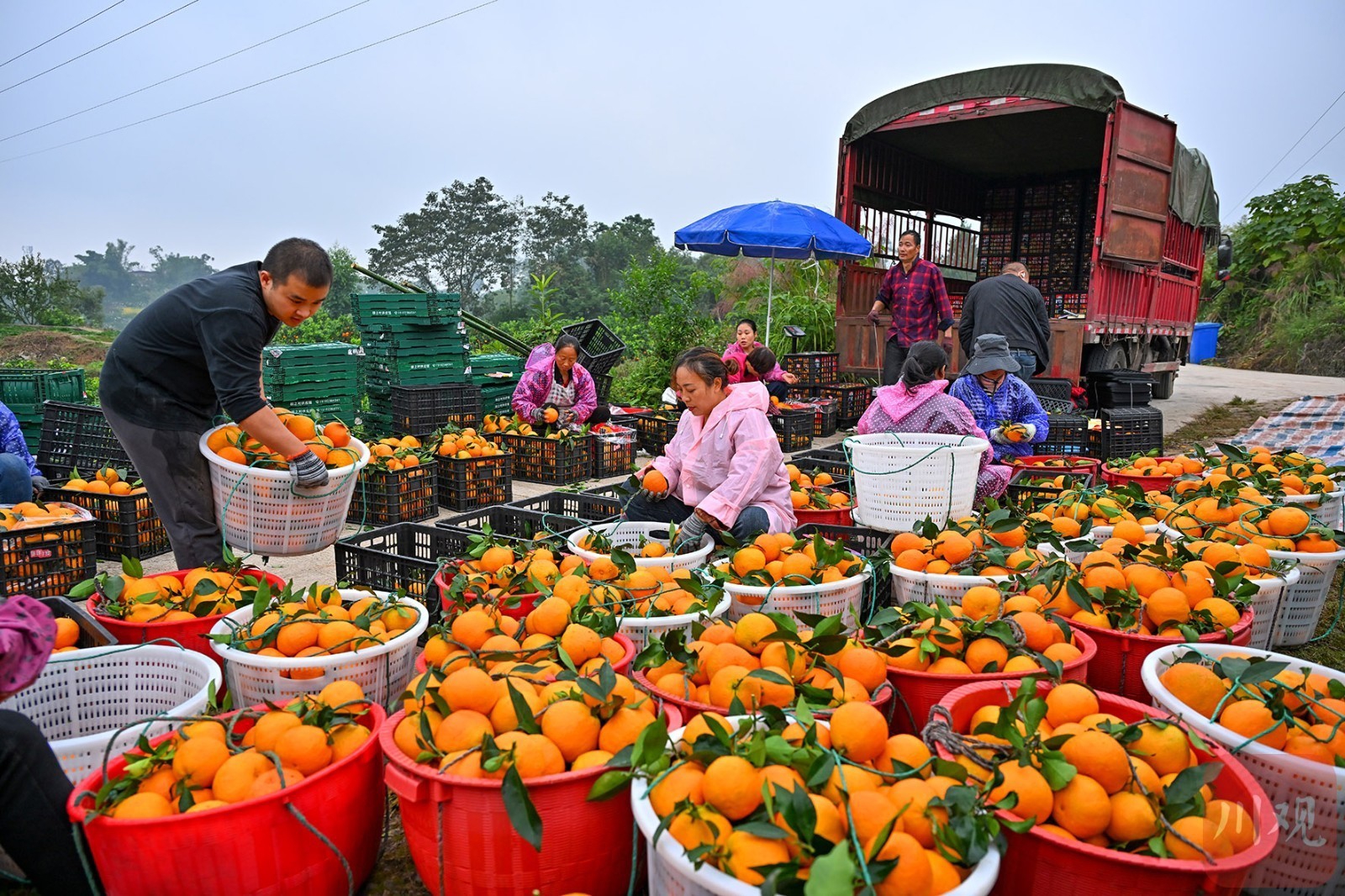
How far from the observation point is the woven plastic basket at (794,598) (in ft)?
9.62

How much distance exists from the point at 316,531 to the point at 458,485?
2984 mm

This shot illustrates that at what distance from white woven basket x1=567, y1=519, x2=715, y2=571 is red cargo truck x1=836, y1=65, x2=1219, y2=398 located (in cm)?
729

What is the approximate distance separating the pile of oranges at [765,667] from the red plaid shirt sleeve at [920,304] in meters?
6.80

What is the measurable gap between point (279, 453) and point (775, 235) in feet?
24.3

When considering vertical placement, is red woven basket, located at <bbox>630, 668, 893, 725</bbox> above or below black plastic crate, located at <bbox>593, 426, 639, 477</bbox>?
above

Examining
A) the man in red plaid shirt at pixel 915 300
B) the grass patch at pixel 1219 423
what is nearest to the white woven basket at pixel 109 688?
the man in red plaid shirt at pixel 915 300

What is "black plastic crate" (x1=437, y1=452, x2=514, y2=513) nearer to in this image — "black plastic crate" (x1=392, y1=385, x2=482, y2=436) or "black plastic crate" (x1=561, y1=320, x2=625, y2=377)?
"black plastic crate" (x1=392, y1=385, x2=482, y2=436)

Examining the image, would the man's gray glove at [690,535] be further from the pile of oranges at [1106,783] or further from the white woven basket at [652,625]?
the pile of oranges at [1106,783]

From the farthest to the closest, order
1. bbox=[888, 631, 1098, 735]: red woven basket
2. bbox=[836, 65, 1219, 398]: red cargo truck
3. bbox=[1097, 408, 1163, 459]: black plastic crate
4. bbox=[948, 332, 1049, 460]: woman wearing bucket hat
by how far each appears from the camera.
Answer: bbox=[836, 65, 1219, 398]: red cargo truck
bbox=[1097, 408, 1163, 459]: black plastic crate
bbox=[948, 332, 1049, 460]: woman wearing bucket hat
bbox=[888, 631, 1098, 735]: red woven basket

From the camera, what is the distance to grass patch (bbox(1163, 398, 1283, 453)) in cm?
990

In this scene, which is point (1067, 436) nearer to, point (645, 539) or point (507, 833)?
point (645, 539)

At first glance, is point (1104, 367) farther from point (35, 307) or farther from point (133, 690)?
point (35, 307)

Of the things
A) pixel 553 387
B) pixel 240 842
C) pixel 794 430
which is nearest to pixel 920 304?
pixel 794 430

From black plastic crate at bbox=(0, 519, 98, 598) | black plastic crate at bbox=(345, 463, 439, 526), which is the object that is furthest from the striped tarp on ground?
black plastic crate at bbox=(0, 519, 98, 598)
